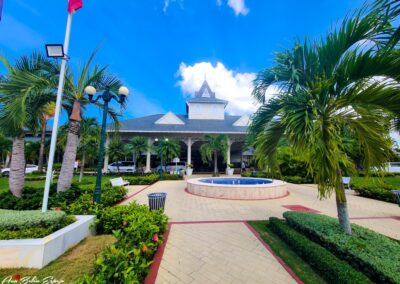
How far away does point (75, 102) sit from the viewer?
7.20 metres

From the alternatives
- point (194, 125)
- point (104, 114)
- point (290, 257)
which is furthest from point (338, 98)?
point (194, 125)

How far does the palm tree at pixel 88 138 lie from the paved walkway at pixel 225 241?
1150 cm

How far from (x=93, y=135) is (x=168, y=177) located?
8518 millimetres

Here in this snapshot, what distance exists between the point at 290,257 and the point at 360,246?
1.29m

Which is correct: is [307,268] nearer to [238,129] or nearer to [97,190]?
[97,190]

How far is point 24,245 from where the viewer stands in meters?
3.29

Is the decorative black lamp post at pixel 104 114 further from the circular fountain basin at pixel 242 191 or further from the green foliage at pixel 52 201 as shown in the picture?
the circular fountain basin at pixel 242 191

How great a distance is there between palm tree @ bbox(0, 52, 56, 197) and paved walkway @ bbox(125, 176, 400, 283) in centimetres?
578

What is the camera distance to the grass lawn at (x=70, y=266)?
123 inches

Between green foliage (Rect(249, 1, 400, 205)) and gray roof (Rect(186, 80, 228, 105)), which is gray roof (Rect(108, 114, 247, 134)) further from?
green foliage (Rect(249, 1, 400, 205))

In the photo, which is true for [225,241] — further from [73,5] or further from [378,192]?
[378,192]

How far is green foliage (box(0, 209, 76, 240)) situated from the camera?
142 inches

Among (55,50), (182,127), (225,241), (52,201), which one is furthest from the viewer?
(182,127)

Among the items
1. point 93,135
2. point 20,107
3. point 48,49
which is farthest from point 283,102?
point 93,135
